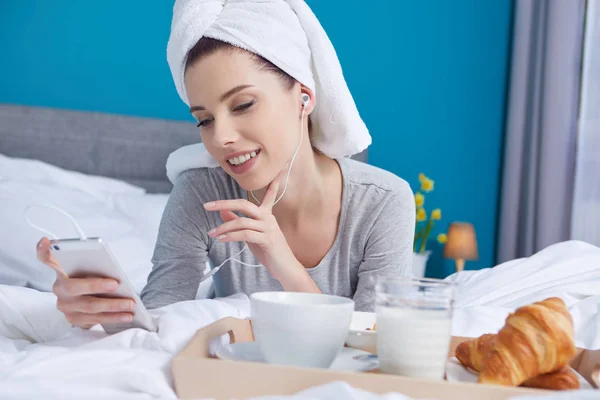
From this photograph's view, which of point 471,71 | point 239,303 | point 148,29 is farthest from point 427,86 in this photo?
point 239,303

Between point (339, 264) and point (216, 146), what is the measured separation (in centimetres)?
47

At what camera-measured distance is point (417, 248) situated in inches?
132

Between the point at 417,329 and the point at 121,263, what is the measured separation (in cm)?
152

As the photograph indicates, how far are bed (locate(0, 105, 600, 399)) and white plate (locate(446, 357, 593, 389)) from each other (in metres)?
0.28

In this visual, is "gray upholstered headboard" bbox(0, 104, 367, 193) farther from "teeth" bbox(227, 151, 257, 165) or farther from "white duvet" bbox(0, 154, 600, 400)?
"teeth" bbox(227, 151, 257, 165)

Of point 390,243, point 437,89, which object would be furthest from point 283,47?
point 437,89

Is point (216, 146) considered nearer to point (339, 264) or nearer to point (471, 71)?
point (339, 264)

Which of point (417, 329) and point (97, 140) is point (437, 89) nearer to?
point (97, 140)

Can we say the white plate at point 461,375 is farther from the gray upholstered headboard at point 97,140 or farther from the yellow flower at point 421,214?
the yellow flower at point 421,214

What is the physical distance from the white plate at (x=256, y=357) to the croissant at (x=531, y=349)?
0.45 ft

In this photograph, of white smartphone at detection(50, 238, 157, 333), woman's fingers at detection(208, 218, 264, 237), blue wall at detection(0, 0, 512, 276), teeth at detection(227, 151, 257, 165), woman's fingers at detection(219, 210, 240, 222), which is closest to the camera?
white smartphone at detection(50, 238, 157, 333)

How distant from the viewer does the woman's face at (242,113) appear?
122cm

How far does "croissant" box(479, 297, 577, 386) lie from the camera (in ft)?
1.88

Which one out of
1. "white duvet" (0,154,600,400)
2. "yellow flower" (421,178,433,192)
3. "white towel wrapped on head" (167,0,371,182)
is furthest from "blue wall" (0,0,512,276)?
"white towel wrapped on head" (167,0,371,182)
